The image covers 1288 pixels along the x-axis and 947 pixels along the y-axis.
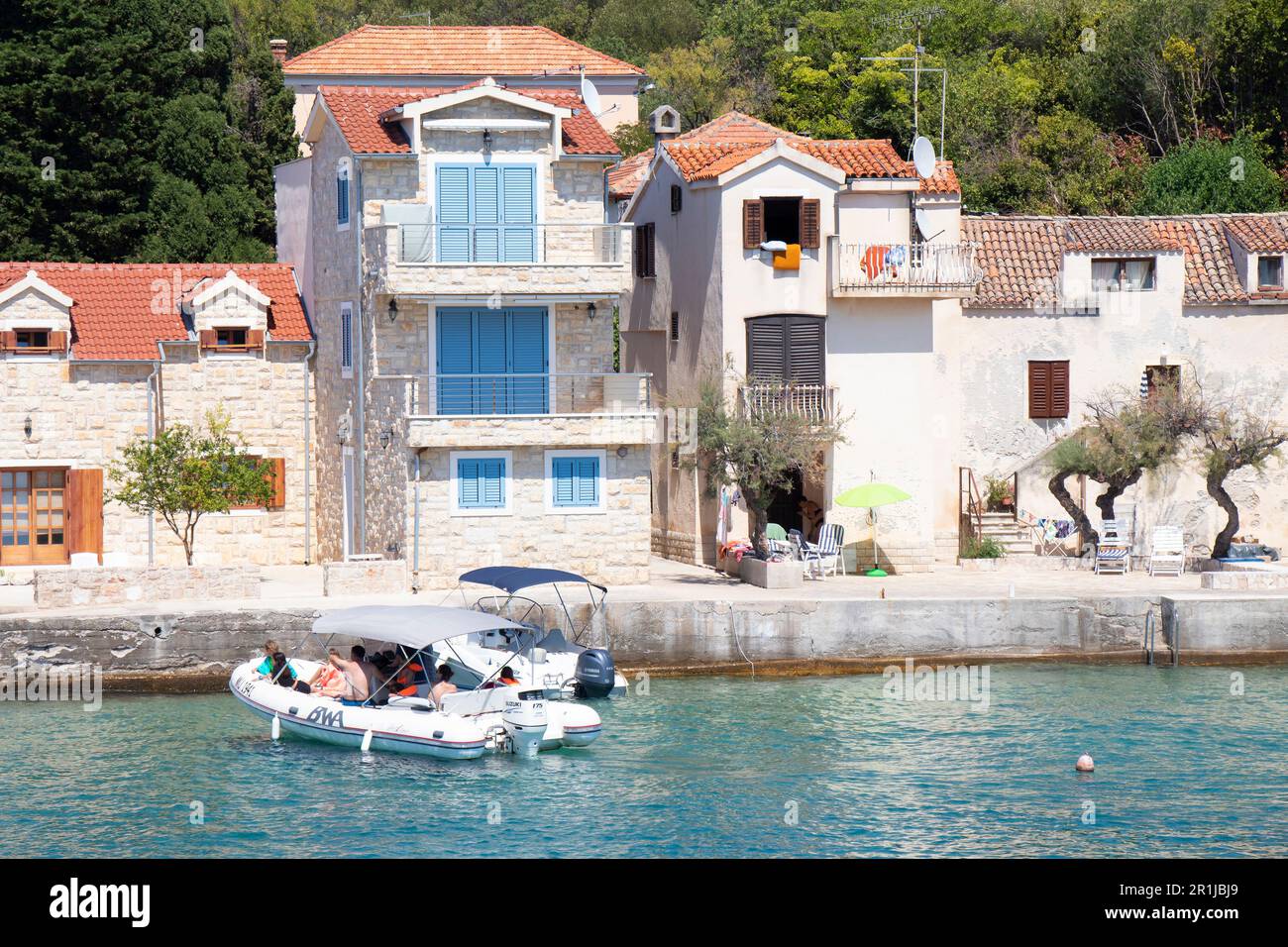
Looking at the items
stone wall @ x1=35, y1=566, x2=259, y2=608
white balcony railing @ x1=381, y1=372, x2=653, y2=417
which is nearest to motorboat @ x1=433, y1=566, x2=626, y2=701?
stone wall @ x1=35, y1=566, x2=259, y2=608

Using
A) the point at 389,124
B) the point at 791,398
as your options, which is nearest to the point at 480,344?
the point at 389,124

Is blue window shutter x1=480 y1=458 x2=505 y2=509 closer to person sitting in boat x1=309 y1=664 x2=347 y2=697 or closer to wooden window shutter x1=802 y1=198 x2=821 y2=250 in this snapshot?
person sitting in boat x1=309 y1=664 x2=347 y2=697

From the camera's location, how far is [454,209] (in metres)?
38.3

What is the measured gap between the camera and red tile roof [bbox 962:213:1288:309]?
43.6 meters

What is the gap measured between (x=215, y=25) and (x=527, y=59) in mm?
10471

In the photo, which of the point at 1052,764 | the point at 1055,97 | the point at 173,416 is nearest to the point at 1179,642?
the point at 1052,764

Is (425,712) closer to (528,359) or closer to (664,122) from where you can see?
(528,359)

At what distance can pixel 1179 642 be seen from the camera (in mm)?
35250

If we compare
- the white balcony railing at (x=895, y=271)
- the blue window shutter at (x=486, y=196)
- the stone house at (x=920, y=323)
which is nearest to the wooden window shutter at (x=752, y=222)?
the stone house at (x=920, y=323)

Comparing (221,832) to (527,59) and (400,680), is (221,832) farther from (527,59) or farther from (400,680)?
(527,59)

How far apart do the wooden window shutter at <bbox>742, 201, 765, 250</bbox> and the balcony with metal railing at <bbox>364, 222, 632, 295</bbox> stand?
3167 mm

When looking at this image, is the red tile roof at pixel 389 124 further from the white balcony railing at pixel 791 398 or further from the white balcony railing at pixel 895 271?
the white balcony railing at pixel 791 398

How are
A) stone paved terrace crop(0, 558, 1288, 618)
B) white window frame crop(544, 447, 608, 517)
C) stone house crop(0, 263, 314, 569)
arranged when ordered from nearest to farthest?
1. stone paved terrace crop(0, 558, 1288, 618)
2. white window frame crop(544, 447, 608, 517)
3. stone house crop(0, 263, 314, 569)

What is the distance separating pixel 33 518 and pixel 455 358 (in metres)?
9.85
